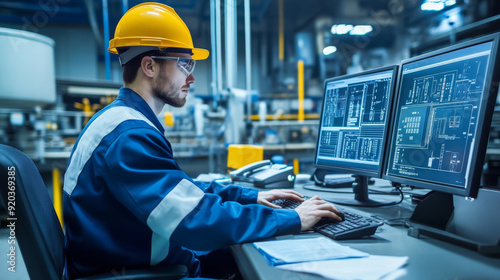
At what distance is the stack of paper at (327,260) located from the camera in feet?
1.83

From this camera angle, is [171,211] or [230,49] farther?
[230,49]

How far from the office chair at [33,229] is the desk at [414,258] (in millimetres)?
199

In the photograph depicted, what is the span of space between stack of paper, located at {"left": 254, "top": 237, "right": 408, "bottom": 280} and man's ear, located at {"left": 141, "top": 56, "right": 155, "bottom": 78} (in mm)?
608

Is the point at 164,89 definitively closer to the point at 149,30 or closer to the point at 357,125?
the point at 149,30

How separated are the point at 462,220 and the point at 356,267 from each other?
0.38 m

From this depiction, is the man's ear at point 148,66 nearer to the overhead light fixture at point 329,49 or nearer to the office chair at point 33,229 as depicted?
the office chair at point 33,229

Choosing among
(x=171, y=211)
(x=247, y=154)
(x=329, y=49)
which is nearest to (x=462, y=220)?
(x=171, y=211)

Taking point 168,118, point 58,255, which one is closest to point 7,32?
point 168,118

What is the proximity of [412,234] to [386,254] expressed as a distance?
0.57ft

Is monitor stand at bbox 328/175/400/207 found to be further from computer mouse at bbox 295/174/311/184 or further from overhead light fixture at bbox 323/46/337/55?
overhead light fixture at bbox 323/46/337/55

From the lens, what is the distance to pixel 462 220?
0.78 metres

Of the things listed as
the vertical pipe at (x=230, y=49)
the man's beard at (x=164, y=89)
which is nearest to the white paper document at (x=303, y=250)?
the man's beard at (x=164, y=89)

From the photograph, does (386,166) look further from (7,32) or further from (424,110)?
(7,32)

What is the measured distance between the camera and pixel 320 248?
2.25 ft
